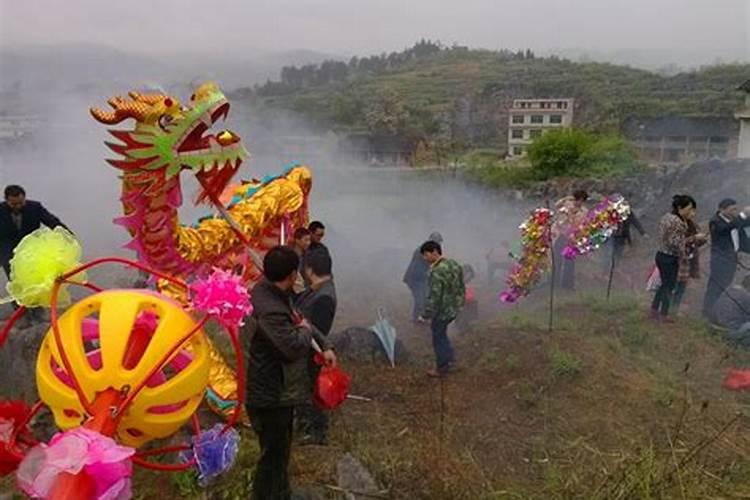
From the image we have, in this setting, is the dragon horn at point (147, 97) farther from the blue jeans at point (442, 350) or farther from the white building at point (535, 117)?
the white building at point (535, 117)

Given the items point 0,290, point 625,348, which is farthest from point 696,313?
point 0,290

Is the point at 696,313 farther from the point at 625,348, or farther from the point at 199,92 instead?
the point at 199,92

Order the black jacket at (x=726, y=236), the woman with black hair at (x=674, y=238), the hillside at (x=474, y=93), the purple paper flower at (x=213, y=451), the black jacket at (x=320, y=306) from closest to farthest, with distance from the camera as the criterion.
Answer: the purple paper flower at (x=213, y=451)
the black jacket at (x=320, y=306)
the woman with black hair at (x=674, y=238)
the black jacket at (x=726, y=236)
the hillside at (x=474, y=93)

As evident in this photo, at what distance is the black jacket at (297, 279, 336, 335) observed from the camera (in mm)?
3814

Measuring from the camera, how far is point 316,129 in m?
35.8

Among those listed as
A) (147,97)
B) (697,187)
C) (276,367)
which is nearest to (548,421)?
(276,367)

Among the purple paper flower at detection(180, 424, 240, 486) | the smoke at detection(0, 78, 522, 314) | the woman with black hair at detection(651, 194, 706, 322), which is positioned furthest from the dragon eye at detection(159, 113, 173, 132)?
the smoke at detection(0, 78, 522, 314)

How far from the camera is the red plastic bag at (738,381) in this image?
4906 mm

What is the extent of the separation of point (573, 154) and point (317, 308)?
62.1 ft

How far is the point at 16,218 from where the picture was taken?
548cm

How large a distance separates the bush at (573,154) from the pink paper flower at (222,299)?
62.7 feet

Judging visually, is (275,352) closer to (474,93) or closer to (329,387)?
(329,387)

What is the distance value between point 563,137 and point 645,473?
784 inches

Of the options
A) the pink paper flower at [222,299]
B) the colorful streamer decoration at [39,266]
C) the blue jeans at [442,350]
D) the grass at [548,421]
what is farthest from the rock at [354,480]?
the blue jeans at [442,350]
